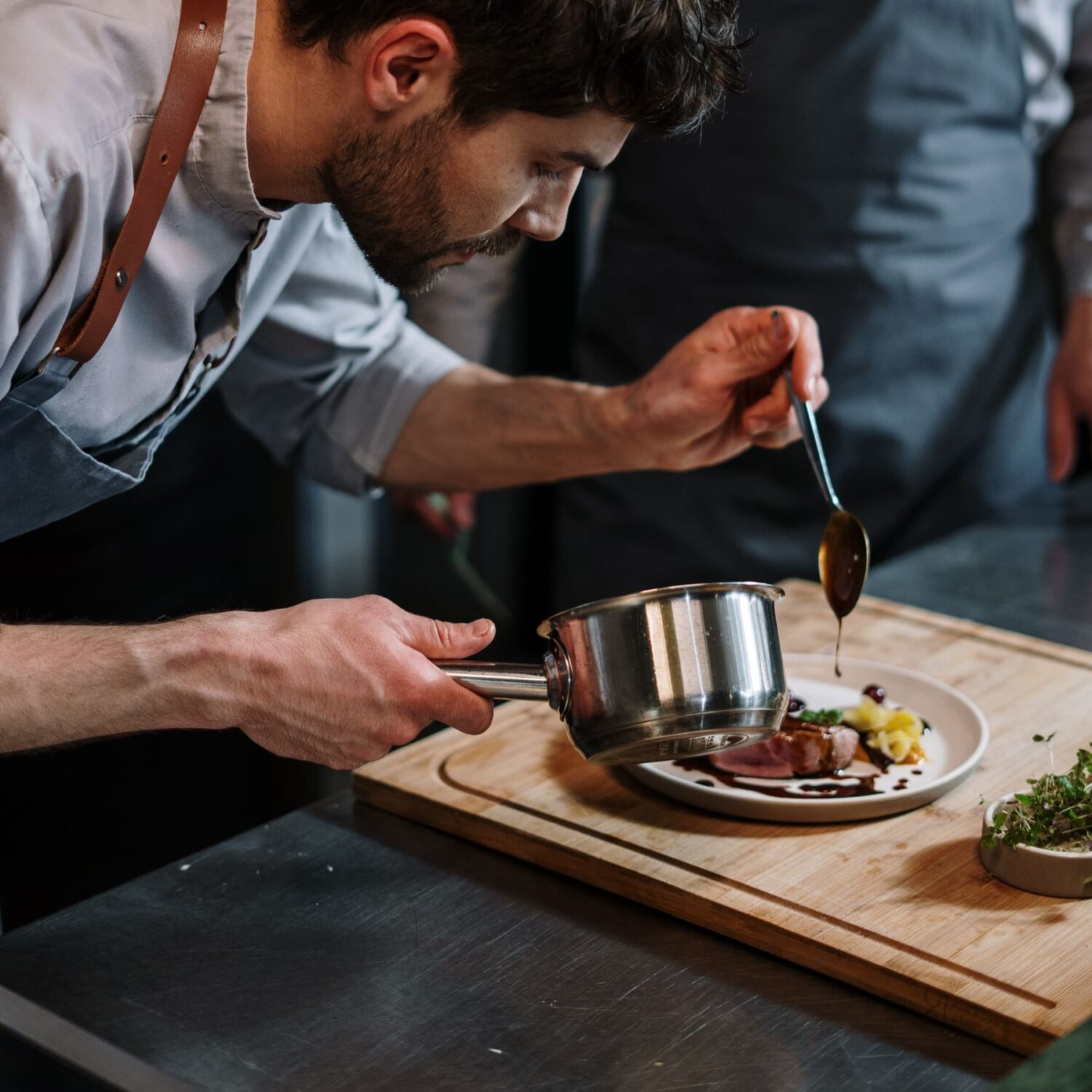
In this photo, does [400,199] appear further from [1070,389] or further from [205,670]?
[1070,389]

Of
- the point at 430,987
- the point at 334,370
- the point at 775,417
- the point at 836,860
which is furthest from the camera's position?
the point at 334,370

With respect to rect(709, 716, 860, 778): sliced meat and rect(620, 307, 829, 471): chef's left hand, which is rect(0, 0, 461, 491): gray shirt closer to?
rect(620, 307, 829, 471): chef's left hand

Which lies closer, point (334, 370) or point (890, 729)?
point (890, 729)

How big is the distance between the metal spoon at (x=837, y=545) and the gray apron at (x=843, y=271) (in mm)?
737

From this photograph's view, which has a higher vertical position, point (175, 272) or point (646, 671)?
point (175, 272)

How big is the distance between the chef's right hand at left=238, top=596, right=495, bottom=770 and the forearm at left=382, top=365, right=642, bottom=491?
0.67 m

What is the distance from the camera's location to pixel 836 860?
1.16 metres

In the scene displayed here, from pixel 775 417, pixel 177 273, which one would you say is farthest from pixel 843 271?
pixel 177 273

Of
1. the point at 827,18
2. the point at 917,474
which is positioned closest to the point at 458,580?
the point at 917,474

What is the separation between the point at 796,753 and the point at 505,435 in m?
0.66

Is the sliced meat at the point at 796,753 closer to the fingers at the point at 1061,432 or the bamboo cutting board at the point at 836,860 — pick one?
the bamboo cutting board at the point at 836,860

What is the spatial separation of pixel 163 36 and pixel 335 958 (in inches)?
29.5

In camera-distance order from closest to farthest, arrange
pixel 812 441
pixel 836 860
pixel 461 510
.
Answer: pixel 836 860
pixel 812 441
pixel 461 510

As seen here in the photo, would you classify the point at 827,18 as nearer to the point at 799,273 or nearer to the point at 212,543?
the point at 799,273
